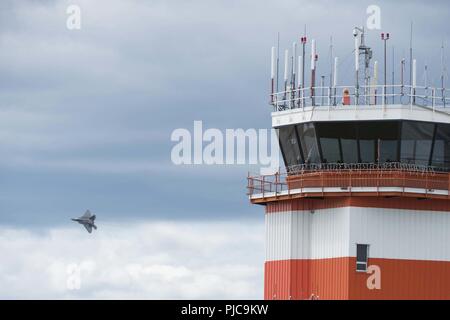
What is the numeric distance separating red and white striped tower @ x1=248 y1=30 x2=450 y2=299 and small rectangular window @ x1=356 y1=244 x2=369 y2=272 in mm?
46

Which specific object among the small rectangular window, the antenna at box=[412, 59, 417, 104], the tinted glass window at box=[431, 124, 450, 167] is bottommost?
the small rectangular window

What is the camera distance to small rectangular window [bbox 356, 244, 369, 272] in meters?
90.1

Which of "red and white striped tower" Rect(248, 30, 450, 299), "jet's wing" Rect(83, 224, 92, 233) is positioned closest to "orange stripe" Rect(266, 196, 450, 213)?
"red and white striped tower" Rect(248, 30, 450, 299)

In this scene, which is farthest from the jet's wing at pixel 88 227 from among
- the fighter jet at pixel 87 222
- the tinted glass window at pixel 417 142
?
the tinted glass window at pixel 417 142

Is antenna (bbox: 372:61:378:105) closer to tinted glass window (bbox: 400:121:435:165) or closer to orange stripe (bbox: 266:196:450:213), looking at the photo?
tinted glass window (bbox: 400:121:435:165)

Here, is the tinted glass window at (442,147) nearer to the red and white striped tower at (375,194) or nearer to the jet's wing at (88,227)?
the red and white striped tower at (375,194)

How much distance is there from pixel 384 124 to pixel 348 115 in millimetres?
1728

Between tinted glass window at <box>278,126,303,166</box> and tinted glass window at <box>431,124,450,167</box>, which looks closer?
tinted glass window at <box>431,124,450,167</box>

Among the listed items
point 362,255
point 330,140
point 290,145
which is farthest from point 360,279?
point 290,145

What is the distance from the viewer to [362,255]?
90250mm

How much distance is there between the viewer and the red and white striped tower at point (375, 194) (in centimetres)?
9006
